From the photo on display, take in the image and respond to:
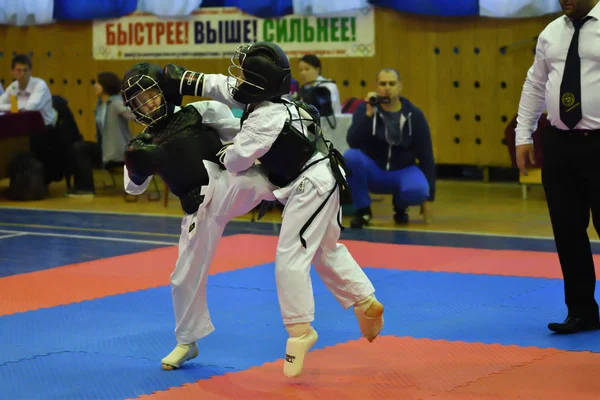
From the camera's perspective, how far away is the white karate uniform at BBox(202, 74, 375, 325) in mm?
4262

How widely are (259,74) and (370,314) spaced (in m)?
1.23

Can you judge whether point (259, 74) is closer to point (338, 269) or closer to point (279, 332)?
point (338, 269)

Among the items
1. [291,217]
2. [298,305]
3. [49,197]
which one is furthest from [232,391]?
[49,197]

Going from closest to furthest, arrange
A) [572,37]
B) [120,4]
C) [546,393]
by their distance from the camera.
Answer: [546,393]
[572,37]
[120,4]

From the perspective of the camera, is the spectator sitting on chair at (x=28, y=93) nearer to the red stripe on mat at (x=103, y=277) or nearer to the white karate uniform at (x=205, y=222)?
the red stripe on mat at (x=103, y=277)

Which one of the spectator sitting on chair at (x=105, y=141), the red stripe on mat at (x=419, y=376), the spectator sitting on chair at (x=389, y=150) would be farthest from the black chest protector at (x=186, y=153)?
the spectator sitting on chair at (x=105, y=141)

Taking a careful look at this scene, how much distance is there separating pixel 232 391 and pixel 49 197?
28.4ft

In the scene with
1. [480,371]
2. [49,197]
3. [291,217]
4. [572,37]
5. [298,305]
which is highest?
[572,37]

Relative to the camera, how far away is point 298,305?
426cm

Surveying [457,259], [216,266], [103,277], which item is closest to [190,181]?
[103,277]

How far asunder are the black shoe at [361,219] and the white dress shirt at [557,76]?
425cm

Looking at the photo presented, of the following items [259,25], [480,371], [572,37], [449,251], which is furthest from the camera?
[259,25]

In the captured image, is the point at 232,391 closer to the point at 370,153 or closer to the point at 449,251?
the point at 449,251

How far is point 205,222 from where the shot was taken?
457cm
